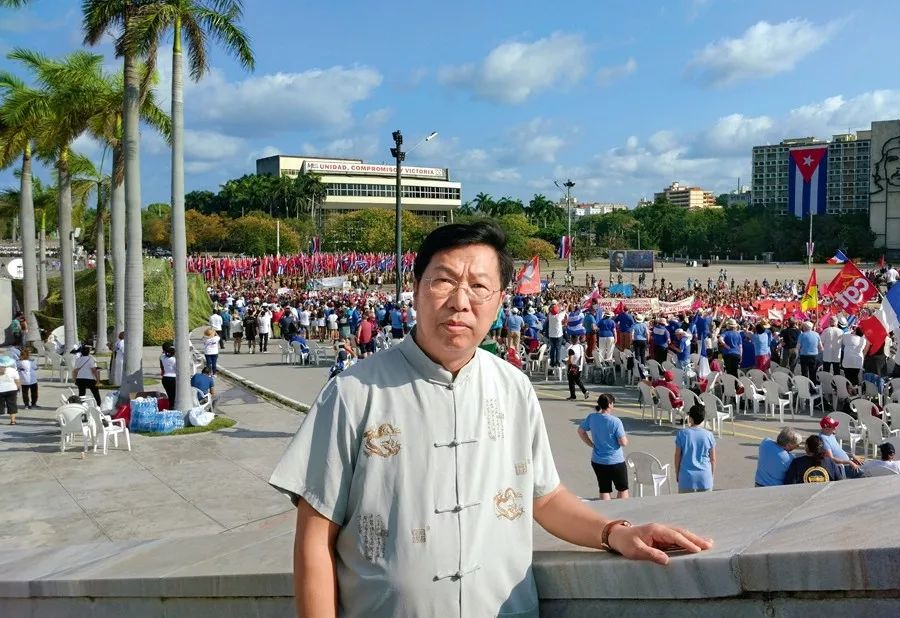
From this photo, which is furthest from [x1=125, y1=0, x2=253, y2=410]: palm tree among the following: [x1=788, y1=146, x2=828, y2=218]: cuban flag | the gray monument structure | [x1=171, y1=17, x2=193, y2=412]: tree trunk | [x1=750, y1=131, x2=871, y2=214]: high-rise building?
[x1=750, y1=131, x2=871, y2=214]: high-rise building

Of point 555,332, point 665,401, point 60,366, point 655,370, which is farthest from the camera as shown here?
point 60,366

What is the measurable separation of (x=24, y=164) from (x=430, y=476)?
29432 millimetres

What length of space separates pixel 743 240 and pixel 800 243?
410 inches

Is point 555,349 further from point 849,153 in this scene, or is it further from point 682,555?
point 849,153

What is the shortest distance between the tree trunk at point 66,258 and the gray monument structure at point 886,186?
89.1 metres

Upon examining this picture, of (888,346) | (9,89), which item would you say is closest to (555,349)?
(888,346)

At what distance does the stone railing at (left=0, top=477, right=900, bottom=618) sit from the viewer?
2.18 metres

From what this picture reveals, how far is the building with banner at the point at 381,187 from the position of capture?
140 meters

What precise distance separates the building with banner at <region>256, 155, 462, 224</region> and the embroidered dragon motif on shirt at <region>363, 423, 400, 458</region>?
435 ft

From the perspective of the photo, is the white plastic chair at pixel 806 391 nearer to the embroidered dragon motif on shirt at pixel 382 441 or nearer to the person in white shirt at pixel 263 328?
the embroidered dragon motif on shirt at pixel 382 441

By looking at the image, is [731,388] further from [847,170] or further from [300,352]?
[847,170]

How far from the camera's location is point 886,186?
9394cm

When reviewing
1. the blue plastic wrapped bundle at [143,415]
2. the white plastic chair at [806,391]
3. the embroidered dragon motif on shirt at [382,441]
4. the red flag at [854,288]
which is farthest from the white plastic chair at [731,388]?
the embroidered dragon motif on shirt at [382,441]

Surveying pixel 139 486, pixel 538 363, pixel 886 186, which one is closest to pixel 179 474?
pixel 139 486
